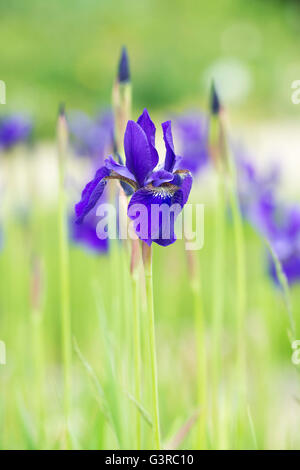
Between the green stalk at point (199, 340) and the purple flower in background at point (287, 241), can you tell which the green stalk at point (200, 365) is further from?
the purple flower in background at point (287, 241)

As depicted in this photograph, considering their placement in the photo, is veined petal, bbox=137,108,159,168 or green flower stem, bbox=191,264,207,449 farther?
green flower stem, bbox=191,264,207,449

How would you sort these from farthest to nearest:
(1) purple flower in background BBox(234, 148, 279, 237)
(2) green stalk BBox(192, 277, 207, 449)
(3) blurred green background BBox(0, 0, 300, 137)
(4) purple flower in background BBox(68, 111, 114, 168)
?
(3) blurred green background BBox(0, 0, 300, 137)
(4) purple flower in background BBox(68, 111, 114, 168)
(1) purple flower in background BBox(234, 148, 279, 237)
(2) green stalk BBox(192, 277, 207, 449)

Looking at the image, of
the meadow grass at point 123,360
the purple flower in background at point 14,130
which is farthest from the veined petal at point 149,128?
the purple flower in background at point 14,130

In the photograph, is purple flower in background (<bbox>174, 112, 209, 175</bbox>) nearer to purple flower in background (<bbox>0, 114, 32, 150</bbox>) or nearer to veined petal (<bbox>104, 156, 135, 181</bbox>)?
purple flower in background (<bbox>0, 114, 32, 150</bbox>)

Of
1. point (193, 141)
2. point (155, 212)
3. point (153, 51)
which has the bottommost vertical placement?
point (155, 212)

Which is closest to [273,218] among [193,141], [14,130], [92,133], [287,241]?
[287,241]

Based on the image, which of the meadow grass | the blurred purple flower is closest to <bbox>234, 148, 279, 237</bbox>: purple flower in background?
the blurred purple flower

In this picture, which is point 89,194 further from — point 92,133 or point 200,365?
point 92,133
